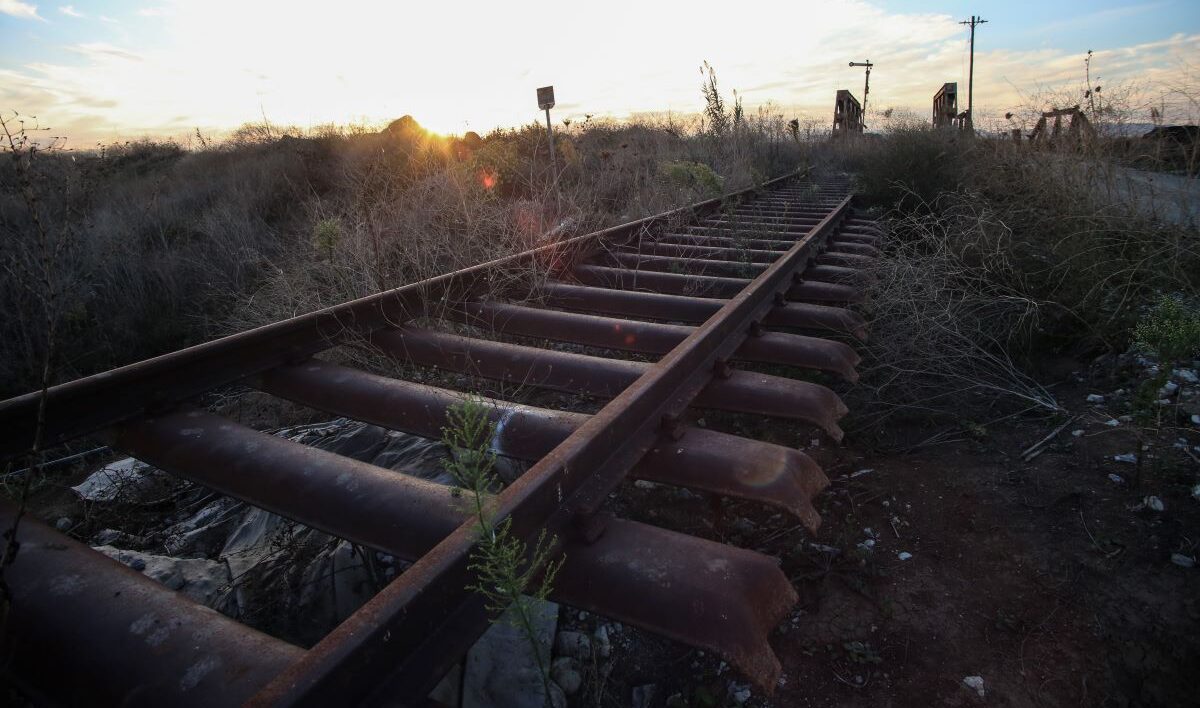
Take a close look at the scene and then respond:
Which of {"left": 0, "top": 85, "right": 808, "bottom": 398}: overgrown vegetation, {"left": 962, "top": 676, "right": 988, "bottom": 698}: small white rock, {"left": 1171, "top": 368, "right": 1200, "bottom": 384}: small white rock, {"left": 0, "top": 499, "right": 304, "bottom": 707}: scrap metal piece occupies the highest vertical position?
{"left": 0, "top": 85, "right": 808, "bottom": 398}: overgrown vegetation

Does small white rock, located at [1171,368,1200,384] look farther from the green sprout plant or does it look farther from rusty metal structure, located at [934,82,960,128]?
rusty metal structure, located at [934,82,960,128]

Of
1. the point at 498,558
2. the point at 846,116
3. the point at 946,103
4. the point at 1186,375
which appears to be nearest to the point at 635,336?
the point at 498,558

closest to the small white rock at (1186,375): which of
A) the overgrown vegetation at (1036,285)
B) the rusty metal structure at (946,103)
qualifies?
the overgrown vegetation at (1036,285)

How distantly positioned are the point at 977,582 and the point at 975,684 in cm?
44

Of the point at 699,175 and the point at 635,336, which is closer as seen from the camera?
the point at 635,336

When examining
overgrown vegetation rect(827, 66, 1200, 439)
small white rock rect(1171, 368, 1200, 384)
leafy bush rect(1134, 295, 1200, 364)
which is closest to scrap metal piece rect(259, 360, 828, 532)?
overgrown vegetation rect(827, 66, 1200, 439)

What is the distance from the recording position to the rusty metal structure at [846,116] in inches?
810

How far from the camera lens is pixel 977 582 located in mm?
1939

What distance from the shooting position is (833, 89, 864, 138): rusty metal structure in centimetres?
2058

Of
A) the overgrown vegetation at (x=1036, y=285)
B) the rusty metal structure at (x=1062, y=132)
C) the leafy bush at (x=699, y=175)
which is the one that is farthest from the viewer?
the leafy bush at (x=699, y=175)

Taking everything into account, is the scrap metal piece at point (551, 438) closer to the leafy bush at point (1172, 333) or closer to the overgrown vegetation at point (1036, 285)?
the overgrown vegetation at point (1036, 285)

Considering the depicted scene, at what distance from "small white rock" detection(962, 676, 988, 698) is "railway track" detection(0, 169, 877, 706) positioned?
561mm

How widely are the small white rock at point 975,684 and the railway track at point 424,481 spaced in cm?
56

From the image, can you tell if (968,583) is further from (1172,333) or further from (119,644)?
(119,644)
